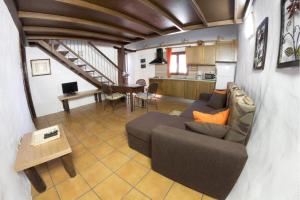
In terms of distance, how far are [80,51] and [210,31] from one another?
184 inches

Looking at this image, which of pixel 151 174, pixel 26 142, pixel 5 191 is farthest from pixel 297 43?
pixel 26 142

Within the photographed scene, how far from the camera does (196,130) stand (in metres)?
1.52

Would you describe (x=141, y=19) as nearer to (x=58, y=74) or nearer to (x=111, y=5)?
(x=111, y=5)

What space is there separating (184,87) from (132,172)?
4032mm

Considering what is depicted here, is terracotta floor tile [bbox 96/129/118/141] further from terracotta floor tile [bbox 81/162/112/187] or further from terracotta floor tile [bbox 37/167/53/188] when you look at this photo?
terracotta floor tile [bbox 37/167/53/188]

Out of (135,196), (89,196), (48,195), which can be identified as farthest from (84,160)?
(135,196)

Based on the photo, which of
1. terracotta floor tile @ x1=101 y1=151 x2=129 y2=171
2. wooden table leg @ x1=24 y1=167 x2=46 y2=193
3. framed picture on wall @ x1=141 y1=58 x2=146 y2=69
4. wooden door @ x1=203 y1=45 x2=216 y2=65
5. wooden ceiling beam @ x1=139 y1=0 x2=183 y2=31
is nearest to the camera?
wooden table leg @ x1=24 y1=167 x2=46 y2=193

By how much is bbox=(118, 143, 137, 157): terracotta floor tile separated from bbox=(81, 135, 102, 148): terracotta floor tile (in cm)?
54

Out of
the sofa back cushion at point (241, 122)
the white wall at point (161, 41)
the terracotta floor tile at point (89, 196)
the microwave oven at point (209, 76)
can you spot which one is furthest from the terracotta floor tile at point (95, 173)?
the white wall at point (161, 41)

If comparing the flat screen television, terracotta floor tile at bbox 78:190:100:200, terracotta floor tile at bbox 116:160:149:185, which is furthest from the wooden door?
terracotta floor tile at bbox 78:190:100:200

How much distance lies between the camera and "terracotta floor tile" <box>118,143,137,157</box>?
2.20m

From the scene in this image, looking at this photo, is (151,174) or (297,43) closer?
(297,43)

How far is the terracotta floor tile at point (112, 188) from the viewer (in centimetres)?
150

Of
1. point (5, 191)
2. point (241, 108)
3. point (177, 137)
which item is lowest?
point (5, 191)
